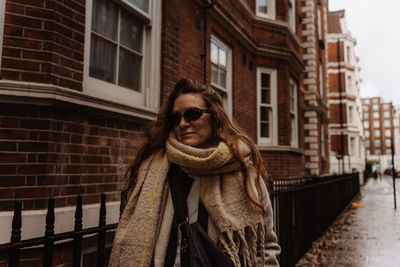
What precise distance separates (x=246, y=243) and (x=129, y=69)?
3152 millimetres

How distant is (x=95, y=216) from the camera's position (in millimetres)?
3146

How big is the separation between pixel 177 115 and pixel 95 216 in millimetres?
1871

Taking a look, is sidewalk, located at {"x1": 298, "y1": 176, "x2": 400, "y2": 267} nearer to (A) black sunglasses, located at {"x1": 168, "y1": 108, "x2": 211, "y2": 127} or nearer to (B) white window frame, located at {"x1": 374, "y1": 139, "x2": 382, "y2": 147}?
(A) black sunglasses, located at {"x1": 168, "y1": 108, "x2": 211, "y2": 127}

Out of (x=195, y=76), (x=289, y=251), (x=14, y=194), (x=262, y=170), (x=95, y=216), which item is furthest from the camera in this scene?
(x=195, y=76)

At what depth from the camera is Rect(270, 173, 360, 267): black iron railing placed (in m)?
4.05

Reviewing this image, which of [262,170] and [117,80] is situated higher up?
[117,80]

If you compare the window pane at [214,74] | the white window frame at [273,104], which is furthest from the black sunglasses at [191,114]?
the white window frame at [273,104]

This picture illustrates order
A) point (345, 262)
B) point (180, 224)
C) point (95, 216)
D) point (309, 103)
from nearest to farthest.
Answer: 1. point (180, 224)
2. point (95, 216)
3. point (345, 262)
4. point (309, 103)

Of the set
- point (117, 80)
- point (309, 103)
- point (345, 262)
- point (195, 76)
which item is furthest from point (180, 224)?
point (309, 103)

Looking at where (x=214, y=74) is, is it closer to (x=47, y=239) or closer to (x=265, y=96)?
(x=265, y=96)

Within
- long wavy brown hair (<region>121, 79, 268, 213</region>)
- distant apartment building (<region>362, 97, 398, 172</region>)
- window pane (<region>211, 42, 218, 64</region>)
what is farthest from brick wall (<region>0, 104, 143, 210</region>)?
distant apartment building (<region>362, 97, 398, 172</region>)

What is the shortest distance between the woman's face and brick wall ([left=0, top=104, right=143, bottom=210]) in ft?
5.01

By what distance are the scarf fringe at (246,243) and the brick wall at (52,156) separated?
1.88m

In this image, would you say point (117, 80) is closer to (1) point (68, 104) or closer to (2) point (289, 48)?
(1) point (68, 104)
